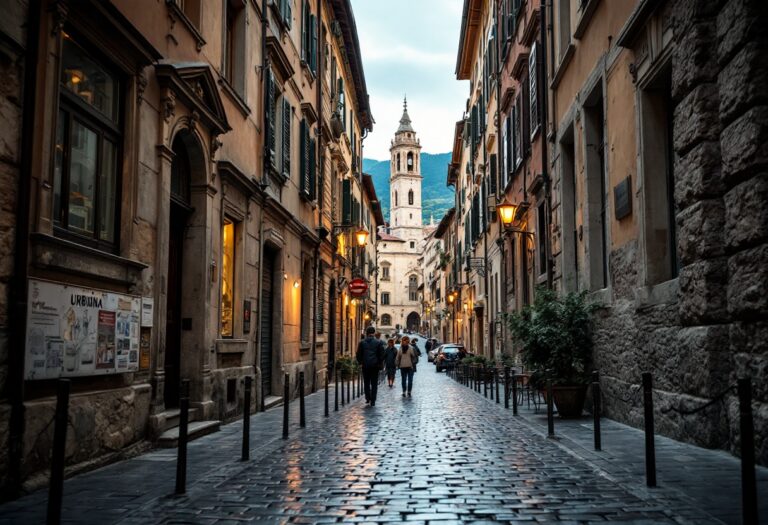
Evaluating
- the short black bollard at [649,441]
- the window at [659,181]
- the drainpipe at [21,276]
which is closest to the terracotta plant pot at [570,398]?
the window at [659,181]

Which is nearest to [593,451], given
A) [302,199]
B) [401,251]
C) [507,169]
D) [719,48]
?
[719,48]

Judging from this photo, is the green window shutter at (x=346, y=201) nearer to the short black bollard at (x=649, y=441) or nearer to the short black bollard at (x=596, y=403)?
the short black bollard at (x=596, y=403)

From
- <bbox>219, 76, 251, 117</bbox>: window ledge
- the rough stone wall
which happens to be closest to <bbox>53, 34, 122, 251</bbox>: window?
<bbox>219, 76, 251, 117</bbox>: window ledge

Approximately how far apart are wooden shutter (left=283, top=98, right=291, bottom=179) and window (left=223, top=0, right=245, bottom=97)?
3.98 m

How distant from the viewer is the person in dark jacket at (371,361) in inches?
696

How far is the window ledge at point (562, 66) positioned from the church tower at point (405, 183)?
11812 centimetres

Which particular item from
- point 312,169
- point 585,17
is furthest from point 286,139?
point 585,17

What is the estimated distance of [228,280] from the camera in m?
14.3

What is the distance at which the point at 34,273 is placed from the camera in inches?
274

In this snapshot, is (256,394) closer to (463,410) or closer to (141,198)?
(463,410)

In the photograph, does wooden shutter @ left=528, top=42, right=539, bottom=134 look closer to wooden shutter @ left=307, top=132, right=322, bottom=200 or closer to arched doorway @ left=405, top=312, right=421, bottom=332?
wooden shutter @ left=307, top=132, right=322, bottom=200

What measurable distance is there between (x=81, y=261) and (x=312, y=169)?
15.4m

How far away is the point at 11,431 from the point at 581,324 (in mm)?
9802

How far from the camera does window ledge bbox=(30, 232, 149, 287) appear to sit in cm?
701
